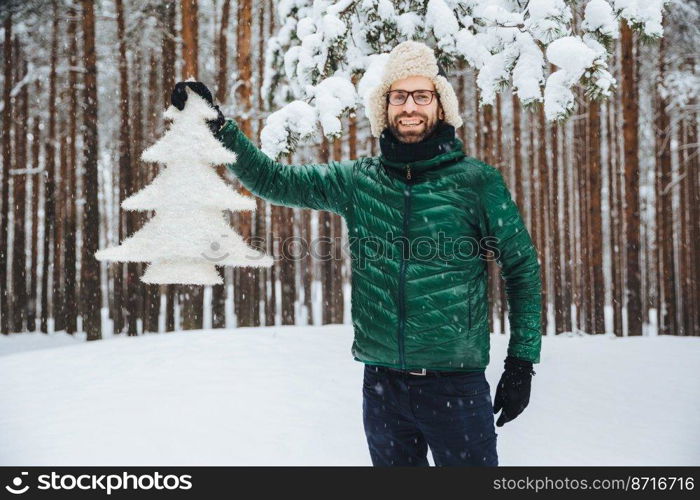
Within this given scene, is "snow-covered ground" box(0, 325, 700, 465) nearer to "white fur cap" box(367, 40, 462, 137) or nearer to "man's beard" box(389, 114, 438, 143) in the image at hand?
"man's beard" box(389, 114, 438, 143)

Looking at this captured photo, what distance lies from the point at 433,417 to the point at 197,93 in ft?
A: 5.80

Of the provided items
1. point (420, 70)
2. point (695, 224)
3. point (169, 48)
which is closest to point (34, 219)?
point (169, 48)

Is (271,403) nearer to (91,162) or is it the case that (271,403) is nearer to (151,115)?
(91,162)

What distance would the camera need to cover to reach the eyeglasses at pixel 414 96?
2.27 meters

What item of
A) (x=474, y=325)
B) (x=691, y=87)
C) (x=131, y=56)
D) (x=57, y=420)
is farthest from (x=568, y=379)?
(x=131, y=56)

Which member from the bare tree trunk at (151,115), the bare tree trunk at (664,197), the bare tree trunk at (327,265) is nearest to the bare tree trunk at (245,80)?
the bare tree trunk at (327,265)

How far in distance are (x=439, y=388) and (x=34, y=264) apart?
50.1 ft

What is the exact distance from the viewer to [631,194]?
9414 mm

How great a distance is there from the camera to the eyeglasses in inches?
89.5

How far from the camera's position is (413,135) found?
2.24m

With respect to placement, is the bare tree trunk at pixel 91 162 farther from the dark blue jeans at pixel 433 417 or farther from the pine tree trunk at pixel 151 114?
the dark blue jeans at pixel 433 417

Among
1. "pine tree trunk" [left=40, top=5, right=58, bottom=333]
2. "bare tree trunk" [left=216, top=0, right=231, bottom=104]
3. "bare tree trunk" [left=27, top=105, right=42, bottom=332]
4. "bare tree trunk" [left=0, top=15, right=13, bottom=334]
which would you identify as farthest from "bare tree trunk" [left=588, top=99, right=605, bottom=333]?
"bare tree trunk" [left=27, top=105, right=42, bottom=332]

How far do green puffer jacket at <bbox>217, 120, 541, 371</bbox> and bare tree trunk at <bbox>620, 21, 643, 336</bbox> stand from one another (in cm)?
849

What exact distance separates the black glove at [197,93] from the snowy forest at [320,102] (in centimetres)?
290
